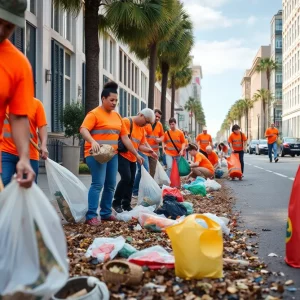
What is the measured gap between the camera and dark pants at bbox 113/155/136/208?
7793 millimetres

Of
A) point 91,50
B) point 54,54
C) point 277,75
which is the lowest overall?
point 91,50

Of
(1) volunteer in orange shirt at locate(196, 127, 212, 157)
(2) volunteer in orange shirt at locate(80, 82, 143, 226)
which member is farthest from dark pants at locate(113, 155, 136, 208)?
(1) volunteer in orange shirt at locate(196, 127, 212, 157)

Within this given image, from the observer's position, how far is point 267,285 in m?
4.01

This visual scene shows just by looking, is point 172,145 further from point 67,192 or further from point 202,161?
point 67,192

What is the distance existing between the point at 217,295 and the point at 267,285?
48 cm

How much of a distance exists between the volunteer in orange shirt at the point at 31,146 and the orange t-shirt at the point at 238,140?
1024 cm

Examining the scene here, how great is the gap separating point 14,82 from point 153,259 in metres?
2.03

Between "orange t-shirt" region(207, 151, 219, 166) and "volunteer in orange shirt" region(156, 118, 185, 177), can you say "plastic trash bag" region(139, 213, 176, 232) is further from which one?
"orange t-shirt" region(207, 151, 219, 166)

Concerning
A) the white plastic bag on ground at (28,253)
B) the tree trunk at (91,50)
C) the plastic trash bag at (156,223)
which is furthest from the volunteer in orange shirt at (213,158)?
the white plastic bag on ground at (28,253)

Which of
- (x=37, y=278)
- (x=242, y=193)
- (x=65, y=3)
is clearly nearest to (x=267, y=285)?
(x=37, y=278)

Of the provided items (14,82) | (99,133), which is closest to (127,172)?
(99,133)

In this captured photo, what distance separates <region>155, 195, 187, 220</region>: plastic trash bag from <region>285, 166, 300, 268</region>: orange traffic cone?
2.56 meters

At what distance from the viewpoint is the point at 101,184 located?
6816 mm

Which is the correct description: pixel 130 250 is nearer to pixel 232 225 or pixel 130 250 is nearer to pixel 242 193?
pixel 232 225
